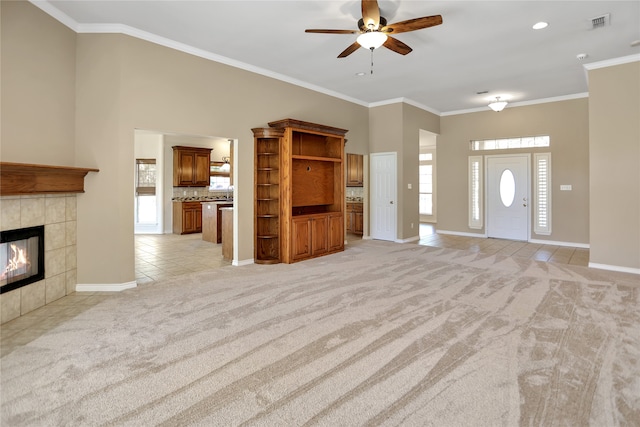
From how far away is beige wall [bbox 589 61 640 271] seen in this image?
5.07 m

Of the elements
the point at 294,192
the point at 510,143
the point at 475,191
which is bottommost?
the point at 294,192

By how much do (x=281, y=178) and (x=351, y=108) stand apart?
294cm

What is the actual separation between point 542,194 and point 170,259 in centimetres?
789

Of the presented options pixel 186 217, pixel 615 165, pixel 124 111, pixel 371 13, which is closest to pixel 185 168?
pixel 186 217

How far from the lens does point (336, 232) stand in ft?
21.7

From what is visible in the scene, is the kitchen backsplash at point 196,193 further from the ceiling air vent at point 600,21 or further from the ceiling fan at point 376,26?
the ceiling air vent at point 600,21

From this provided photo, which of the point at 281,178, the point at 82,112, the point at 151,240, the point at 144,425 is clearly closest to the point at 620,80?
the point at 281,178

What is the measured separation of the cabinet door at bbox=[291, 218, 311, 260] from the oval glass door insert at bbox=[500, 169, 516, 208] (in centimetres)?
509

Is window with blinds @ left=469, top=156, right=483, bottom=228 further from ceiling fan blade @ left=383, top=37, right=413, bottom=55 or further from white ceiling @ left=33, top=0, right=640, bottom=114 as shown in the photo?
ceiling fan blade @ left=383, top=37, right=413, bottom=55

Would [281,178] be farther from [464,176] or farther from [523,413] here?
[464,176]

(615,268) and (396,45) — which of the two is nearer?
(396,45)

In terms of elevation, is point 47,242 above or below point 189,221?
below

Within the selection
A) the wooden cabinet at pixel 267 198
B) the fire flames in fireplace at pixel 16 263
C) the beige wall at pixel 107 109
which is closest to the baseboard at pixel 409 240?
the wooden cabinet at pixel 267 198

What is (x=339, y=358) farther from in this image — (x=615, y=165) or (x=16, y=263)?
(x=615, y=165)
